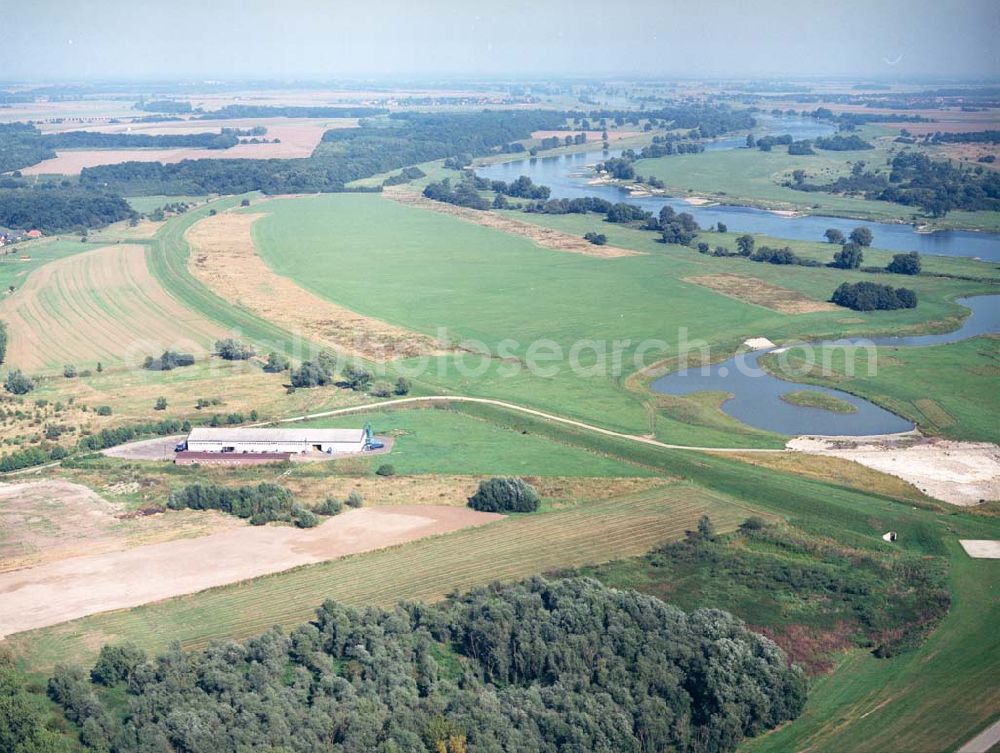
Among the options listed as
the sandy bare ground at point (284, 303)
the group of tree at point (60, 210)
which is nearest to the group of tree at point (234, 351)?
the sandy bare ground at point (284, 303)

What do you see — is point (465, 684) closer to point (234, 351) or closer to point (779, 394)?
point (779, 394)

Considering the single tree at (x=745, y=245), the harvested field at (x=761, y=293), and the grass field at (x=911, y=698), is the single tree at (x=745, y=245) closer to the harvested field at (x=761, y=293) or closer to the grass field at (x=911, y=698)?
the harvested field at (x=761, y=293)

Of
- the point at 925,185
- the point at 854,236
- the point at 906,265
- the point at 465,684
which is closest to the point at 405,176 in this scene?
the point at 854,236

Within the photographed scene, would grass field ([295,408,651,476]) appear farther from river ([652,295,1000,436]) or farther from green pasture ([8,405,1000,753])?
river ([652,295,1000,436])

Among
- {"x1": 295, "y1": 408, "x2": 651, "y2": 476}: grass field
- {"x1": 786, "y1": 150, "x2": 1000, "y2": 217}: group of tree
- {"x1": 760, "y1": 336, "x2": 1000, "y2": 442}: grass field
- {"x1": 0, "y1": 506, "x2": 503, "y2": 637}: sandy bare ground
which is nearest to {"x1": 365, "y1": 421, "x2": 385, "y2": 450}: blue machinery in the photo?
{"x1": 295, "y1": 408, "x2": 651, "y2": 476}: grass field

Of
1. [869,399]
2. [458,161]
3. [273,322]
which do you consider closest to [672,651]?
[869,399]
